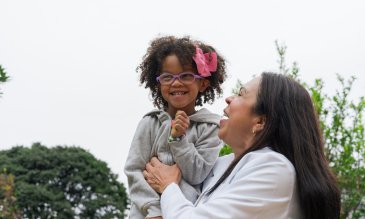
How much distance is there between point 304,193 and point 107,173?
2239cm

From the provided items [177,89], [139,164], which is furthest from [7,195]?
[177,89]

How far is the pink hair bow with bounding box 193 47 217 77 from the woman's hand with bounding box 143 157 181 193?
44 cm

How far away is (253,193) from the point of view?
2.75m

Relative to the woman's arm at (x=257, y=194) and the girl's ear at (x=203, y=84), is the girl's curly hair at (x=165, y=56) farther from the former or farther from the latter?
the woman's arm at (x=257, y=194)

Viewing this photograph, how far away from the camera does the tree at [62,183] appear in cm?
2369

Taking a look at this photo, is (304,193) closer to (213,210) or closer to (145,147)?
(213,210)

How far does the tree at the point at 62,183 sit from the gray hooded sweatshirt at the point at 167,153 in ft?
66.7

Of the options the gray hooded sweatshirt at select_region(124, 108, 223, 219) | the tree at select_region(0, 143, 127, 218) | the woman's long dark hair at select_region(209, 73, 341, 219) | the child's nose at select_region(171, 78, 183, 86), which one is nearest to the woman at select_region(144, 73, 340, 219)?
the woman's long dark hair at select_region(209, 73, 341, 219)

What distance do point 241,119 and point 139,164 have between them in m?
0.64

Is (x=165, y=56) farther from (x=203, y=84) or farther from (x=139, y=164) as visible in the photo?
(x=139, y=164)

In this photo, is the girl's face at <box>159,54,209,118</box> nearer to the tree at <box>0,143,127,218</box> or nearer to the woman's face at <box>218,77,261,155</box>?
the woman's face at <box>218,77,261,155</box>

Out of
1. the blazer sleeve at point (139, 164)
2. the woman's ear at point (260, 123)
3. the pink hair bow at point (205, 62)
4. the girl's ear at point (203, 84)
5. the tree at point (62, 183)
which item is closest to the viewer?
the woman's ear at point (260, 123)

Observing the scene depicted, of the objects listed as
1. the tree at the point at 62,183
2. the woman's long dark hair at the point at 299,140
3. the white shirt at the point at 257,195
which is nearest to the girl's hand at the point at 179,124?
the woman's long dark hair at the point at 299,140

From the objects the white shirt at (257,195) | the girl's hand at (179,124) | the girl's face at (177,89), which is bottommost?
the white shirt at (257,195)
